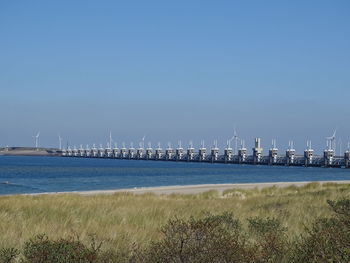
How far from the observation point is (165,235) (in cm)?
865

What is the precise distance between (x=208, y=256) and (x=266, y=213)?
31.5 feet

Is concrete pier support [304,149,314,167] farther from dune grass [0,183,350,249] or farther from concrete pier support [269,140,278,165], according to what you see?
dune grass [0,183,350,249]

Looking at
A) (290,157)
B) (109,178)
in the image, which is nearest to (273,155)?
(290,157)

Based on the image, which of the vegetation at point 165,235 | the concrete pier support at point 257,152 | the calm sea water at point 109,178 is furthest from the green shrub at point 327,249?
the concrete pier support at point 257,152

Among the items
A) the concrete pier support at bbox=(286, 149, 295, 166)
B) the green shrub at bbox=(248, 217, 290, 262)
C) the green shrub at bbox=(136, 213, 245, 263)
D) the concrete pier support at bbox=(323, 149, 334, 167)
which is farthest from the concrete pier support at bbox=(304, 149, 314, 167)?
the green shrub at bbox=(136, 213, 245, 263)

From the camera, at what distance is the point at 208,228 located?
25.9 feet

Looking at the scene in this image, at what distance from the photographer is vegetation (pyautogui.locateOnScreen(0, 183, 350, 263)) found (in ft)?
22.9

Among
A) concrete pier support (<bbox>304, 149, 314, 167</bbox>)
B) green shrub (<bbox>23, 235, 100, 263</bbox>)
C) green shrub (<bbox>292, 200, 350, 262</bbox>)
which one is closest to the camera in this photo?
green shrub (<bbox>292, 200, 350, 262</bbox>)

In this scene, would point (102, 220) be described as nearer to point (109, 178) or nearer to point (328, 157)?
point (109, 178)

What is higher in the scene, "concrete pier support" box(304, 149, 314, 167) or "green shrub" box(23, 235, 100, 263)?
"green shrub" box(23, 235, 100, 263)

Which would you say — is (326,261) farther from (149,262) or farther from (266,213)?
(266,213)

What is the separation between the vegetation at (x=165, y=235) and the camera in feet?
22.9

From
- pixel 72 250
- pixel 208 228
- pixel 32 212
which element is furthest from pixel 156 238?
pixel 32 212

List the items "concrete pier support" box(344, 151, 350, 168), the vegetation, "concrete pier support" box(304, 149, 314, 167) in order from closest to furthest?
the vegetation
"concrete pier support" box(344, 151, 350, 168)
"concrete pier support" box(304, 149, 314, 167)
